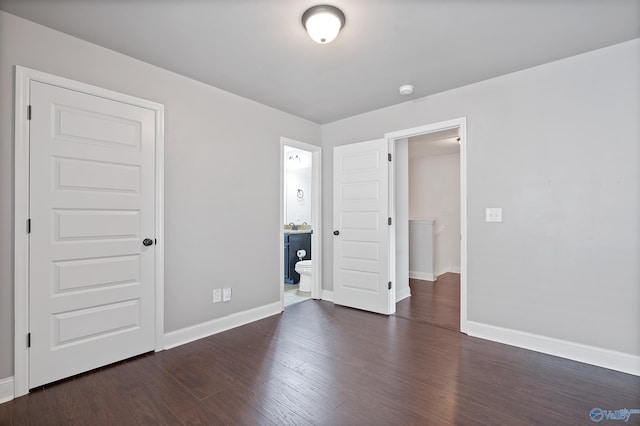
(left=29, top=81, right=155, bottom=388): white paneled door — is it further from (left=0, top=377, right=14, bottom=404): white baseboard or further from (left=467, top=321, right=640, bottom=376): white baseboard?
(left=467, top=321, right=640, bottom=376): white baseboard

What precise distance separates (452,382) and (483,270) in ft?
4.11

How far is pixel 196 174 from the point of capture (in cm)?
299

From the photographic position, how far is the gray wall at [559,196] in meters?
2.35

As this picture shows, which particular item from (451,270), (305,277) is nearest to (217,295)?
(305,277)

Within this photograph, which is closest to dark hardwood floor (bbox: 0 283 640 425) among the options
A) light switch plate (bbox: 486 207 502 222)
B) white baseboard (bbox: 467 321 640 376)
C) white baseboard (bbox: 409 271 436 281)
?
white baseboard (bbox: 467 321 640 376)

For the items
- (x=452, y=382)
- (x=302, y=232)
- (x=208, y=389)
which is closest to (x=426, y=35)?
(x=452, y=382)

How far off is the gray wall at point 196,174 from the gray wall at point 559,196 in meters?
2.21

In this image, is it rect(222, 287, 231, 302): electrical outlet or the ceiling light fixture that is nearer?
the ceiling light fixture

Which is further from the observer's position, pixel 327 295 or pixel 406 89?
pixel 327 295

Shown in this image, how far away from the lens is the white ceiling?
6.34ft

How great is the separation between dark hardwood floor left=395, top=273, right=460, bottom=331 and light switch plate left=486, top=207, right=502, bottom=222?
1203mm

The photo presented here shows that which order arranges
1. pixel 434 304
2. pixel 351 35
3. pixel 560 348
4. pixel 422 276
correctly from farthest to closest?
pixel 422 276 → pixel 434 304 → pixel 560 348 → pixel 351 35

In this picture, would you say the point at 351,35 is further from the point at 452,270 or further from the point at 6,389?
the point at 452,270

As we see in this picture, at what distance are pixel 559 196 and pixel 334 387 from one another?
2.45 metres
